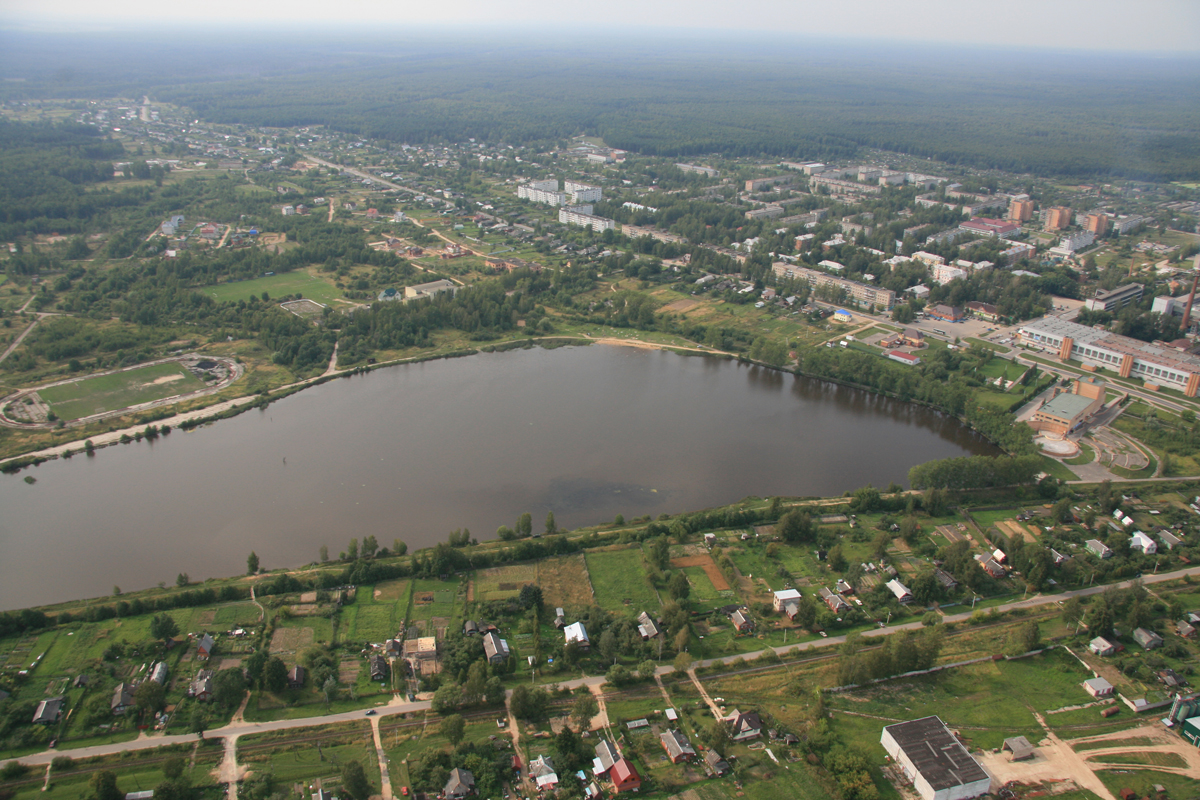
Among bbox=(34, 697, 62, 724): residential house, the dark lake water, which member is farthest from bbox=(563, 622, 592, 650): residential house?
bbox=(34, 697, 62, 724): residential house

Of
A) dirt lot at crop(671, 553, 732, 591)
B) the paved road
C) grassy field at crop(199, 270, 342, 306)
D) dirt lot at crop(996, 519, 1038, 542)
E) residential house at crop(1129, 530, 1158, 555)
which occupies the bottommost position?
the paved road

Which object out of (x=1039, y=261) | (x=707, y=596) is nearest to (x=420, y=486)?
(x=707, y=596)

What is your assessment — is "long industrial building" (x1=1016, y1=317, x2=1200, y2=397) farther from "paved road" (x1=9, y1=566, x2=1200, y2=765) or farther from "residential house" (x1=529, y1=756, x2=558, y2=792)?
"residential house" (x1=529, y1=756, x2=558, y2=792)

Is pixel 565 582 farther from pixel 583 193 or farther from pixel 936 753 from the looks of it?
pixel 583 193

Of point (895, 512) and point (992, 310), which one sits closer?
point (895, 512)

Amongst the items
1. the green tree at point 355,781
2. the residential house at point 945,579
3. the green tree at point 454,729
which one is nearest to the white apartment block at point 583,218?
the residential house at point 945,579

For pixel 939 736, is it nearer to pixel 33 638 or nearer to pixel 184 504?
pixel 33 638

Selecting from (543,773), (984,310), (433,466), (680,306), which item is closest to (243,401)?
(433,466)
